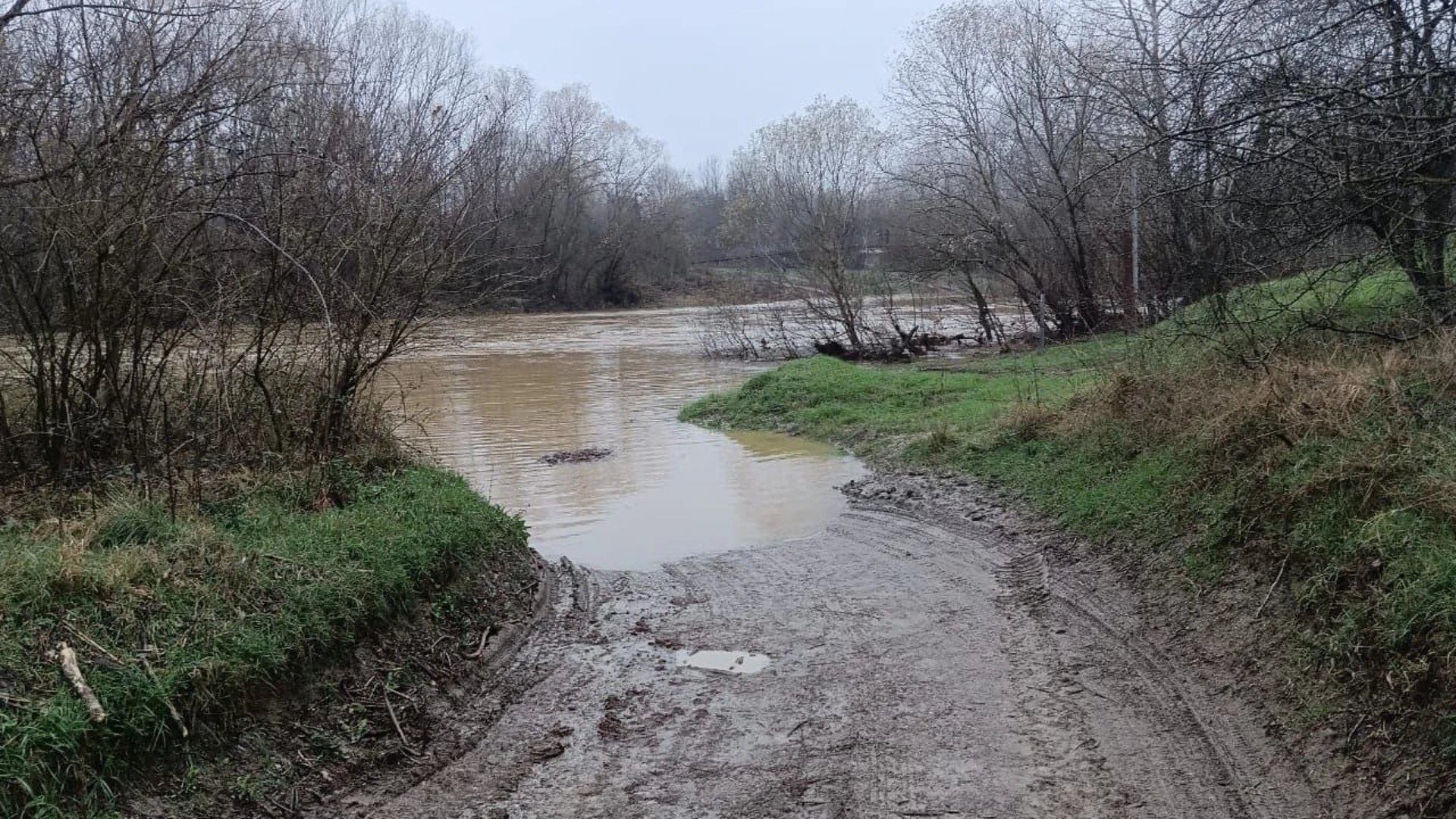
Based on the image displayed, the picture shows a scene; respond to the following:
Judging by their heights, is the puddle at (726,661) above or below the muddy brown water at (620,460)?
below

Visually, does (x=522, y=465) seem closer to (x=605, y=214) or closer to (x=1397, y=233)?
(x=1397, y=233)

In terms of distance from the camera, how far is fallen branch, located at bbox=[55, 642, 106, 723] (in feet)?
12.6

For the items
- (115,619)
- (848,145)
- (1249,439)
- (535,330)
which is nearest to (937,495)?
(1249,439)

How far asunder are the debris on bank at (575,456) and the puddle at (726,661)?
8426 millimetres

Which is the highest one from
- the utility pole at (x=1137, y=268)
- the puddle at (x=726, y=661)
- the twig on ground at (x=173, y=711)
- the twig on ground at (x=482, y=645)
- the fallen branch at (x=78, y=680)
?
the utility pole at (x=1137, y=268)

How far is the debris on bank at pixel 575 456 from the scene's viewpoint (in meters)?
14.8

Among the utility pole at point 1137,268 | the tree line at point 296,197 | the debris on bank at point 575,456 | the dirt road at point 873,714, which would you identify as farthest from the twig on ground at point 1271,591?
the utility pole at point 1137,268

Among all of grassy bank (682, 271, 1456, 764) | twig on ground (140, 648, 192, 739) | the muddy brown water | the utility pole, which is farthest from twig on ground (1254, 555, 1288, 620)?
the utility pole

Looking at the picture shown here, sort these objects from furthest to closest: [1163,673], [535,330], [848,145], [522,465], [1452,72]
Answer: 1. [535,330]
2. [848,145]
3. [522,465]
4. [1452,72]
5. [1163,673]

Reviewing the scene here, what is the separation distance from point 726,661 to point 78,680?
3591 millimetres

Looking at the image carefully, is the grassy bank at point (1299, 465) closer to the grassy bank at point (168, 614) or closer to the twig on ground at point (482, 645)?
the twig on ground at point (482, 645)

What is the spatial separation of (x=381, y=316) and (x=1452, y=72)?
853cm

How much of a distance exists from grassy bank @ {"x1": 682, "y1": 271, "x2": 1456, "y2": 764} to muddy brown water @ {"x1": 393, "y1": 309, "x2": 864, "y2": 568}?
2.09m

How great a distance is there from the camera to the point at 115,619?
Answer: 4484 millimetres
